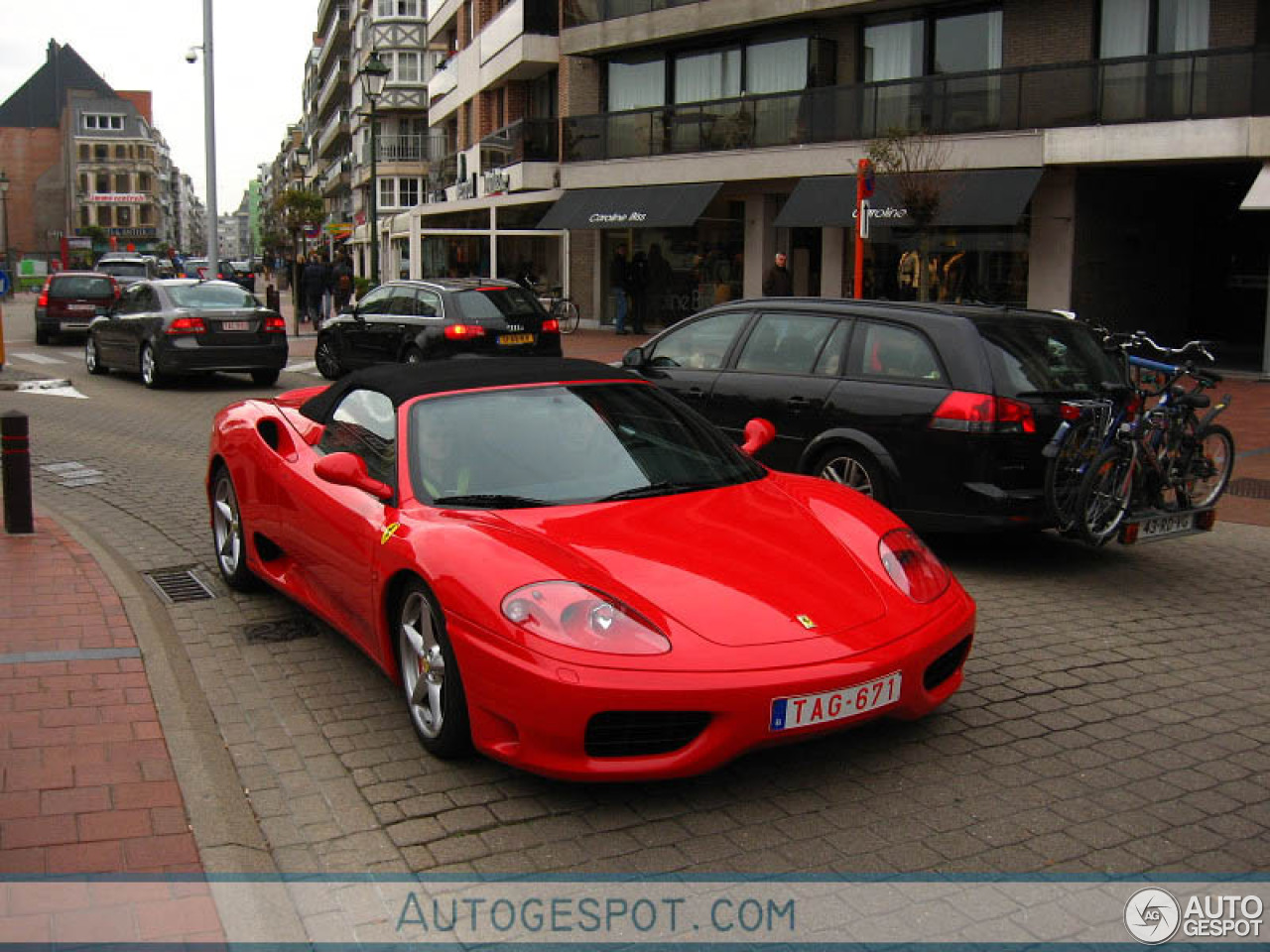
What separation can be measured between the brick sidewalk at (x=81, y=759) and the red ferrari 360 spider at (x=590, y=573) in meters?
0.87

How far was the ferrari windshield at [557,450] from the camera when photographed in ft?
16.6

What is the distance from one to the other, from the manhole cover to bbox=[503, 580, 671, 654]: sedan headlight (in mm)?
2376

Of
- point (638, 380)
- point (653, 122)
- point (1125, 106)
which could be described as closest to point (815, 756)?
point (638, 380)

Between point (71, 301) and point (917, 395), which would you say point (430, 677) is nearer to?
→ point (917, 395)

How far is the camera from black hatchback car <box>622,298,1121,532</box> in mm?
7398

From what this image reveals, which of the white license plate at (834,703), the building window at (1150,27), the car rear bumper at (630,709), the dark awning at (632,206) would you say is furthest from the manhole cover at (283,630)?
the dark awning at (632,206)

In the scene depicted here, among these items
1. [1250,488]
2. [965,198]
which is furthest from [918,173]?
[1250,488]

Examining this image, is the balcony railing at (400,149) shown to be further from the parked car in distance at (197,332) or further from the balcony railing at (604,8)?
the parked car in distance at (197,332)

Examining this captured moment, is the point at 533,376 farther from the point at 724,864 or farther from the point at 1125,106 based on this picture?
the point at 1125,106

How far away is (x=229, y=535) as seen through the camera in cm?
703

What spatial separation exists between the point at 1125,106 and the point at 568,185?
49.7 ft

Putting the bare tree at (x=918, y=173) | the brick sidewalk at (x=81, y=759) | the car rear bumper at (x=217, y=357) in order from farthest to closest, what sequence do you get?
the bare tree at (x=918, y=173) → the car rear bumper at (x=217, y=357) → the brick sidewalk at (x=81, y=759)

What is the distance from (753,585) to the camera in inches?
173

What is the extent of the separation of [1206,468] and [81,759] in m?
6.69
